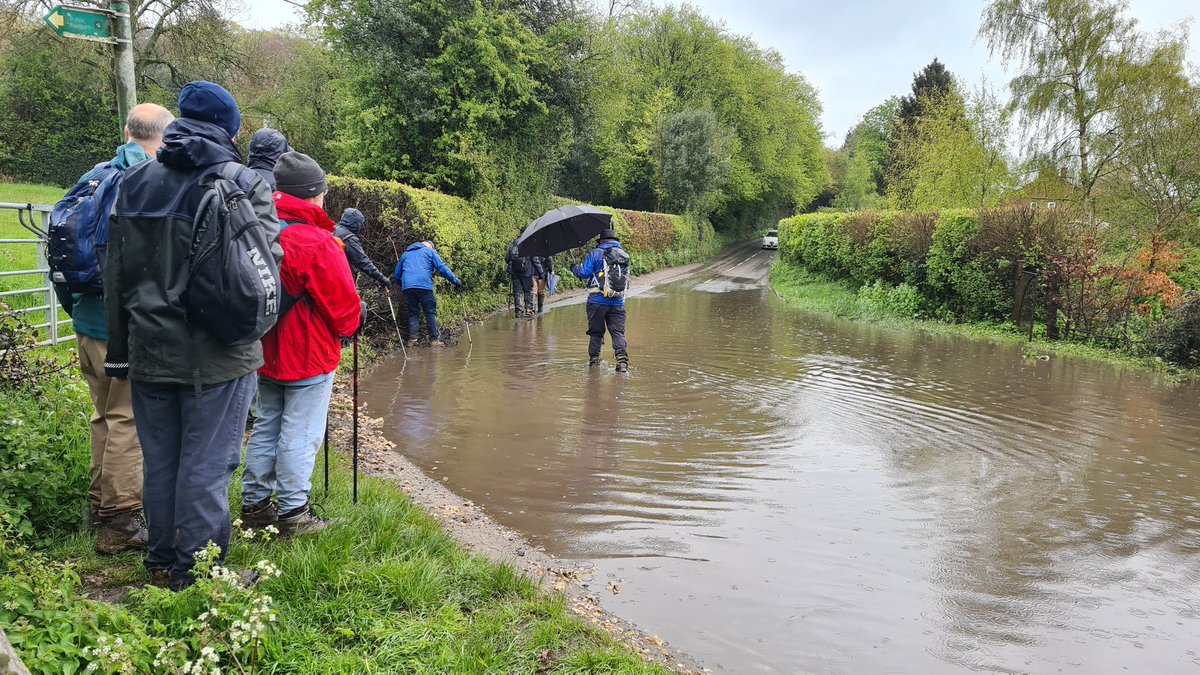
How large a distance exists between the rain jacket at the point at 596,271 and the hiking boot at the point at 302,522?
6.50 m

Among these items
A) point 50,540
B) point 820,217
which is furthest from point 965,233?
point 50,540

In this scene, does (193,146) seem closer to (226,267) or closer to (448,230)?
(226,267)

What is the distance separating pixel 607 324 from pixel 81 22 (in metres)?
6.74

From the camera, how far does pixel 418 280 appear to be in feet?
37.4

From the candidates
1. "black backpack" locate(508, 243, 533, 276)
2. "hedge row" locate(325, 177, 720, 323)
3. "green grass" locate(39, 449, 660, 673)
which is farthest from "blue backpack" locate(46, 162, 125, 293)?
"black backpack" locate(508, 243, 533, 276)

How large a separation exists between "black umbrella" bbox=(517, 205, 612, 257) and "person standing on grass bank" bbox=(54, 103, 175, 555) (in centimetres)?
839

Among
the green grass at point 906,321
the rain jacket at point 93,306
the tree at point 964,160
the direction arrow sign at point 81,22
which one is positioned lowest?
the green grass at point 906,321

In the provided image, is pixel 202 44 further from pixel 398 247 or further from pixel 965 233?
pixel 965 233

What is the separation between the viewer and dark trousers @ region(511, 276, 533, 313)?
1577 cm

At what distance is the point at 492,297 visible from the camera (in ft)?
56.4

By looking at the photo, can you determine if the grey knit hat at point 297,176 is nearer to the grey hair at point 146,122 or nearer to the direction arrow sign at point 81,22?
the grey hair at point 146,122

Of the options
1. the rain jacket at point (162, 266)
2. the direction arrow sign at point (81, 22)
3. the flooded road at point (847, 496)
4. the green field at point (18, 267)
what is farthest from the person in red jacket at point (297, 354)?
the green field at point (18, 267)

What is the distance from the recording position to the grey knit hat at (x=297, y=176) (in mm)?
3725

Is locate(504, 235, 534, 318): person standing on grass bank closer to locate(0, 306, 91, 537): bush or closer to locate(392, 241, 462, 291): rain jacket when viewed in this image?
locate(392, 241, 462, 291): rain jacket
